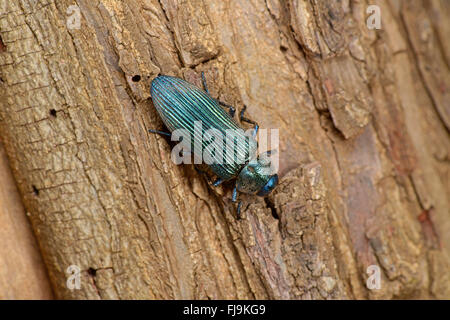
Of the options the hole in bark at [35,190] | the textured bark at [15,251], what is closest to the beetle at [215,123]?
the hole in bark at [35,190]

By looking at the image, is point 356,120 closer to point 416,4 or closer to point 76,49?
point 416,4

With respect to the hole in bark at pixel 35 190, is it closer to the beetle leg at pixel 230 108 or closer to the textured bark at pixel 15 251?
the textured bark at pixel 15 251

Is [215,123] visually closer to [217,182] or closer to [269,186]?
[217,182]

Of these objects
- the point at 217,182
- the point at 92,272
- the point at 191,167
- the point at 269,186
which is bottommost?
the point at 92,272

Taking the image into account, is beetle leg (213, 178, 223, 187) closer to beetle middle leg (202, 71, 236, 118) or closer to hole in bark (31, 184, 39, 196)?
beetle middle leg (202, 71, 236, 118)

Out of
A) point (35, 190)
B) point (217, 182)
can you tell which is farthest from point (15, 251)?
point (217, 182)

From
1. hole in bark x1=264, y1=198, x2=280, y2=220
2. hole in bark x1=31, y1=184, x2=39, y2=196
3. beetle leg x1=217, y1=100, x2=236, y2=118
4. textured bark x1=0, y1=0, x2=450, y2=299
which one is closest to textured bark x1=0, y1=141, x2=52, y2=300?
textured bark x1=0, y1=0, x2=450, y2=299
